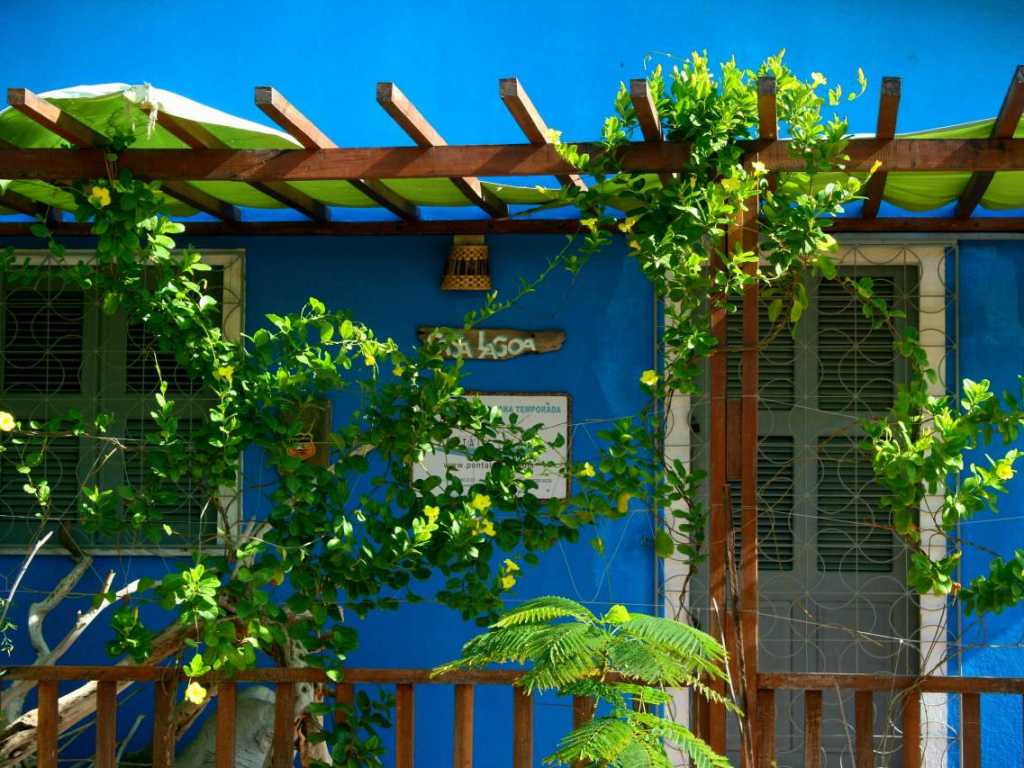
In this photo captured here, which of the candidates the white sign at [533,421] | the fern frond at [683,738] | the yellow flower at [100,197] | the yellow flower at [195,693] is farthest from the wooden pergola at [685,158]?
the white sign at [533,421]

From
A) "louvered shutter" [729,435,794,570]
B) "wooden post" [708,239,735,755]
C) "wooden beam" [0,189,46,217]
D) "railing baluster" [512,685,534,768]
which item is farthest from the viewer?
"louvered shutter" [729,435,794,570]

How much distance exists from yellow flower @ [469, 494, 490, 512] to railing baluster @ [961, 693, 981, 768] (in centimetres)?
168

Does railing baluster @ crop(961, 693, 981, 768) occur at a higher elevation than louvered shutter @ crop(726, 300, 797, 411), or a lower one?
lower

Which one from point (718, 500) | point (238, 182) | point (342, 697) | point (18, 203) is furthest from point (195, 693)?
point (18, 203)

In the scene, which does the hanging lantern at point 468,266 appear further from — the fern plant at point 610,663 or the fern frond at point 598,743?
the fern frond at point 598,743

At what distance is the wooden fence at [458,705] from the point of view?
396 centimetres

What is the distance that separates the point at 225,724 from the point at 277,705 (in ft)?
0.59

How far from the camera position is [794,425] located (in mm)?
5332

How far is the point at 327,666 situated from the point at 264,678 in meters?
0.24

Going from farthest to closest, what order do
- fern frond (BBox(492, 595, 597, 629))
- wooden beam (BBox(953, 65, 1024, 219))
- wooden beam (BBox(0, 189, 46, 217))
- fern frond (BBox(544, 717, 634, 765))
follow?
1. wooden beam (BBox(0, 189, 46, 217))
2. wooden beam (BBox(953, 65, 1024, 219))
3. fern frond (BBox(492, 595, 597, 629))
4. fern frond (BBox(544, 717, 634, 765))

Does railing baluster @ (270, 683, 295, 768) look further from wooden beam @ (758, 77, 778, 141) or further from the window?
wooden beam @ (758, 77, 778, 141)

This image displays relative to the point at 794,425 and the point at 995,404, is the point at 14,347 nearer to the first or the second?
the point at 794,425

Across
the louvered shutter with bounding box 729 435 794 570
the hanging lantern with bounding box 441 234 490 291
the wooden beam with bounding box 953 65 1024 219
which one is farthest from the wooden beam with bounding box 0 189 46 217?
the wooden beam with bounding box 953 65 1024 219

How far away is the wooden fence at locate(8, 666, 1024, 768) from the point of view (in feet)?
13.0
